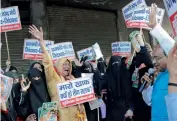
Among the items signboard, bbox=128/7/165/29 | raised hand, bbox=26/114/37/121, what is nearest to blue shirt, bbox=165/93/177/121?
raised hand, bbox=26/114/37/121

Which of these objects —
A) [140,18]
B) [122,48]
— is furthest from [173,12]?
[122,48]

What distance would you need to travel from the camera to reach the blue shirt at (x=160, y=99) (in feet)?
10.9

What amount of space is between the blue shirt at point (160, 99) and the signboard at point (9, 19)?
168 inches

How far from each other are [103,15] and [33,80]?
7.52m

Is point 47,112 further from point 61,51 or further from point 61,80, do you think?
point 61,51

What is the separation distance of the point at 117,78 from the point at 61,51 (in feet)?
5.36

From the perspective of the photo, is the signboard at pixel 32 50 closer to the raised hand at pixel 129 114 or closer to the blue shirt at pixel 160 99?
the raised hand at pixel 129 114

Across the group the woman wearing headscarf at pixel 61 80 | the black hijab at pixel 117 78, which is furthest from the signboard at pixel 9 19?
the black hijab at pixel 117 78

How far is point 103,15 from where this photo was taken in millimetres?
12812

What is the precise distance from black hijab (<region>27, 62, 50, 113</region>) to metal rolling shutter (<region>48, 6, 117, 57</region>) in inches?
230

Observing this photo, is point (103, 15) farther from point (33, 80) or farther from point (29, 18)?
point (33, 80)

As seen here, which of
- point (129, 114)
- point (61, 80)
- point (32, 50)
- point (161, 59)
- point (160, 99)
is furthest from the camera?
point (32, 50)

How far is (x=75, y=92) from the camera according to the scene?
5391mm

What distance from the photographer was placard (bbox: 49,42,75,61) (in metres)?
7.06
